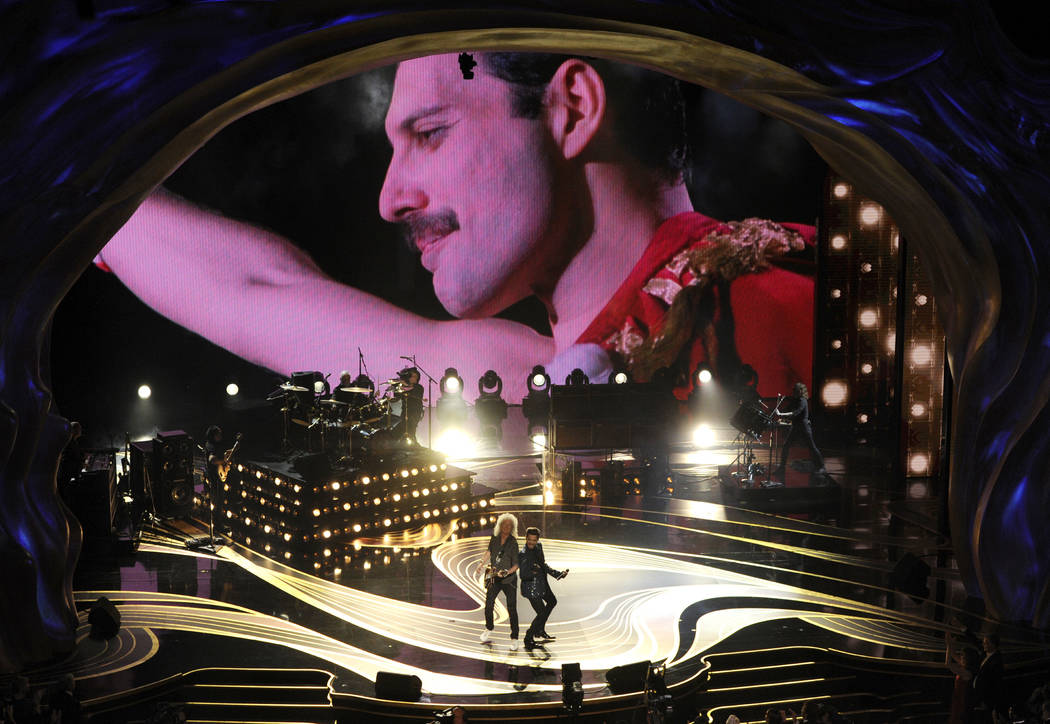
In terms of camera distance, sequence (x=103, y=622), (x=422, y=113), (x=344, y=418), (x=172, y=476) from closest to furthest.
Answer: (x=103, y=622)
(x=172, y=476)
(x=344, y=418)
(x=422, y=113)

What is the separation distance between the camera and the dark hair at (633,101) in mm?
16578

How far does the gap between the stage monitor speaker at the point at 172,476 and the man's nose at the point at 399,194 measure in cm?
642

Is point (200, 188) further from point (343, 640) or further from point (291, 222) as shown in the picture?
point (343, 640)

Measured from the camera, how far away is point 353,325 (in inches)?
671

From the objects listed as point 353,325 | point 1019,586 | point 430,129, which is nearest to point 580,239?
point 430,129

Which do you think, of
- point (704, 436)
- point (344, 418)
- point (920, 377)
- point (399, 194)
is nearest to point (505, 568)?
point (344, 418)

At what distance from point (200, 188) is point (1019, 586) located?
14.1 meters

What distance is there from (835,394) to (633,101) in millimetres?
6841

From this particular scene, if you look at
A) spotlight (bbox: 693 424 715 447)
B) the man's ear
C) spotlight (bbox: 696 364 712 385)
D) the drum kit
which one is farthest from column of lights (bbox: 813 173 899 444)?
the drum kit

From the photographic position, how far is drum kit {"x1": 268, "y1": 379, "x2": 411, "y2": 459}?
12.7m

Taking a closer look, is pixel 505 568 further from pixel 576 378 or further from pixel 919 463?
pixel 919 463

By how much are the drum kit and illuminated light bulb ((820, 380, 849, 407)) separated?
858cm

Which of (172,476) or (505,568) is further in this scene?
(172,476)

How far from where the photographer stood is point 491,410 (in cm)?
1722
